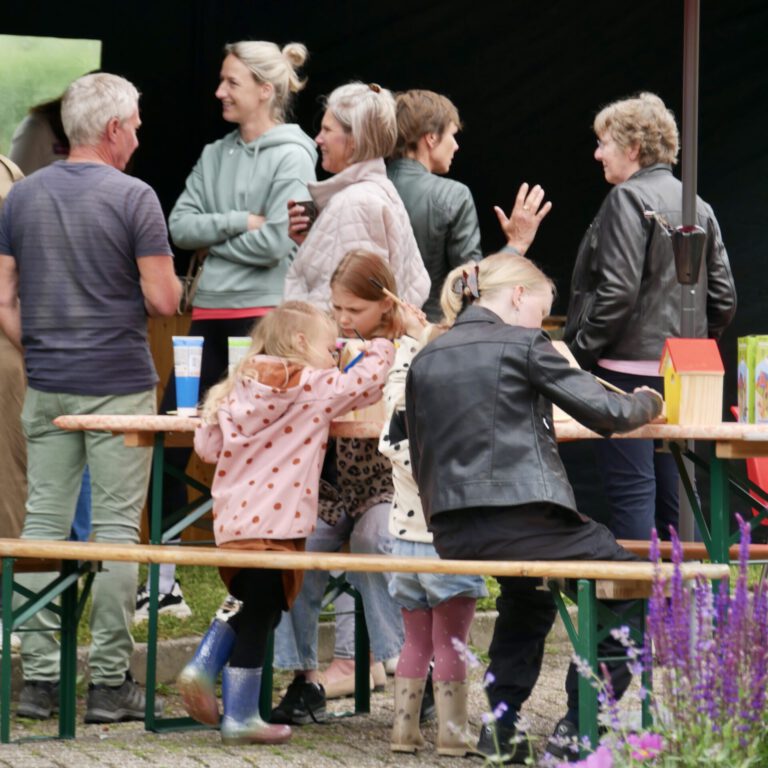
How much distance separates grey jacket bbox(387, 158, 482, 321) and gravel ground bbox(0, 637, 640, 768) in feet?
5.15

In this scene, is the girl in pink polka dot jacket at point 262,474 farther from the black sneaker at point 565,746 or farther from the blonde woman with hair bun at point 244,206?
the blonde woman with hair bun at point 244,206

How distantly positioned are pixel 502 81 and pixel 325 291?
9.27 ft

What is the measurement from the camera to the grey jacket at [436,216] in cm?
614

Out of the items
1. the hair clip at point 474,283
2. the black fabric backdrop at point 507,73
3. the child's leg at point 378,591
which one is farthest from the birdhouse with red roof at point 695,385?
the black fabric backdrop at point 507,73

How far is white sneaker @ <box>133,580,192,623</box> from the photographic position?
6414 mm

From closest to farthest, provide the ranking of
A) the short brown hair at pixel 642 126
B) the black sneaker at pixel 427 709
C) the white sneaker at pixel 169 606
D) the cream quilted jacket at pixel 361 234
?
the black sneaker at pixel 427 709 < the cream quilted jacket at pixel 361 234 < the short brown hair at pixel 642 126 < the white sneaker at pixel 169 606

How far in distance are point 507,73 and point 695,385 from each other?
3.96 meters

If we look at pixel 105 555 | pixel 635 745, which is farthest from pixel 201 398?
pixel 635 745

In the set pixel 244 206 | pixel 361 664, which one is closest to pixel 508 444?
pixel 361 664

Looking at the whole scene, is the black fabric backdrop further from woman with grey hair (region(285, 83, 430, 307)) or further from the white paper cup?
the white paper cup

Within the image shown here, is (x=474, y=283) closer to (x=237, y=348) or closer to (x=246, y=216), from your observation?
(x=237, y=348)

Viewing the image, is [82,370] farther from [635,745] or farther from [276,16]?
[276,16]

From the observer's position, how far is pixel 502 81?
820cm

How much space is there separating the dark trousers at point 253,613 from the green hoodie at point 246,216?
5.52 ft
